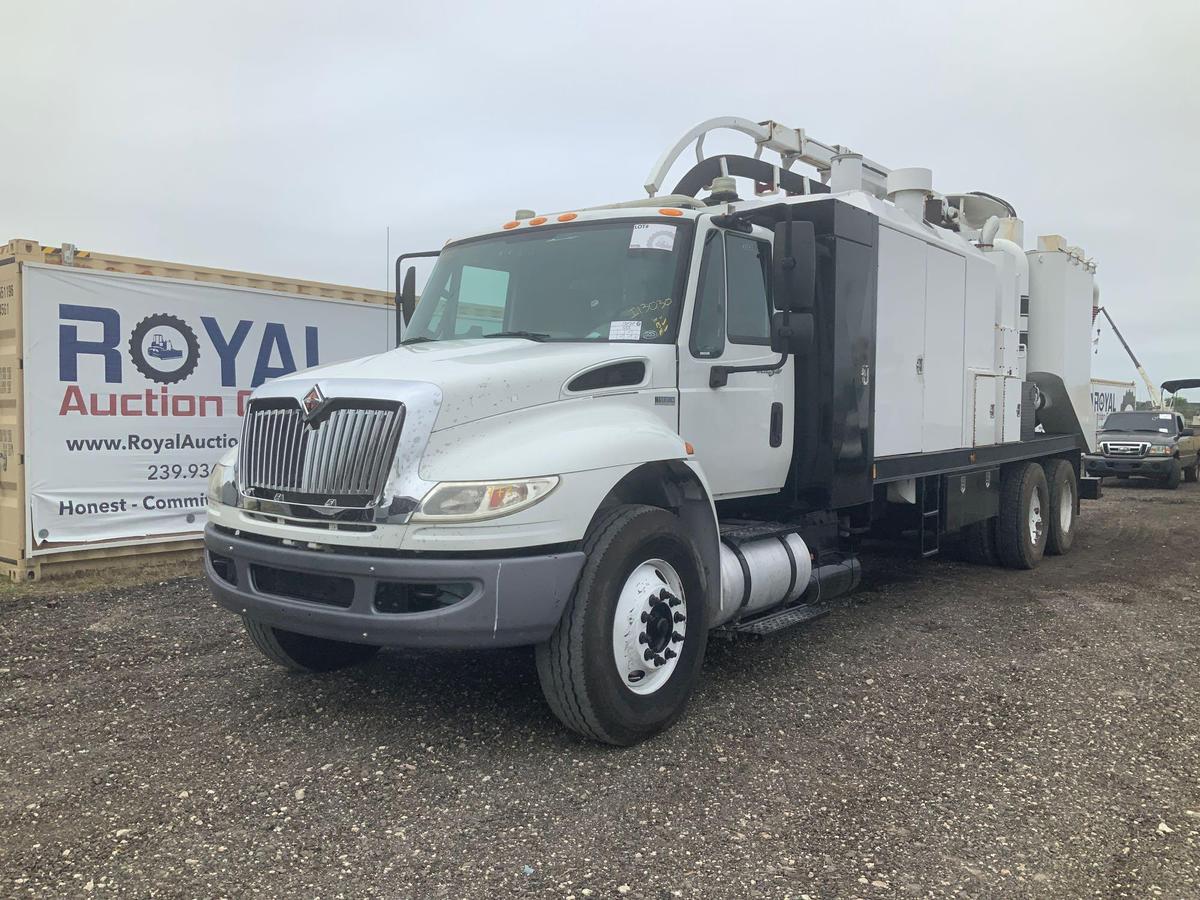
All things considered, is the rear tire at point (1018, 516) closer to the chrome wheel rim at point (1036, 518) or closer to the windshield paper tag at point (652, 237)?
the chrome wheel rim at point (1036, 518)

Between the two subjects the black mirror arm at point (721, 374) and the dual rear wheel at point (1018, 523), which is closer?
the black mirror arm at point (721, 374)

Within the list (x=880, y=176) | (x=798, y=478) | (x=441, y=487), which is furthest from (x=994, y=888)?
(x=880, y=176)

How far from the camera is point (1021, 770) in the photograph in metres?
4.21

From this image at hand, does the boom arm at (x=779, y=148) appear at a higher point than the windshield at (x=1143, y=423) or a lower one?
higher

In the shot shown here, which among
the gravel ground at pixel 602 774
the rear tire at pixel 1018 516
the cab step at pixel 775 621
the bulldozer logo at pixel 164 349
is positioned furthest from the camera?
the rear tire at pixel 1018 516

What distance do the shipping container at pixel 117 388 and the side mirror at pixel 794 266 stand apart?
646 centimetres

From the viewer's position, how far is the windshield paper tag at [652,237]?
5055 millimetres

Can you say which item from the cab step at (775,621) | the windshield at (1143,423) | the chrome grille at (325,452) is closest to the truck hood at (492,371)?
the chrome grille at (325,452)

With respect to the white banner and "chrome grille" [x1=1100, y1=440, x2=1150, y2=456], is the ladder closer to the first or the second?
the white banner

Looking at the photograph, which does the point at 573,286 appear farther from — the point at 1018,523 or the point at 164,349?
the point at 1018,523

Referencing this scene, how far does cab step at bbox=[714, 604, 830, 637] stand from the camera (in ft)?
17.9

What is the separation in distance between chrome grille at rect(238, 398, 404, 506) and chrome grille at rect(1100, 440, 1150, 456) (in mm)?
21788

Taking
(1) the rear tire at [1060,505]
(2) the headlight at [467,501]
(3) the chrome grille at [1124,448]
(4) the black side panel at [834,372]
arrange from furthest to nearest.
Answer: (3) the chrome grille at [1124,448] < (1) the rear tire at [1060,505] < (4) the black side panel at [834,372] < (2) the headlight at [467,501]

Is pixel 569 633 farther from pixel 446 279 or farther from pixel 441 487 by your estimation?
pixel 446 279
